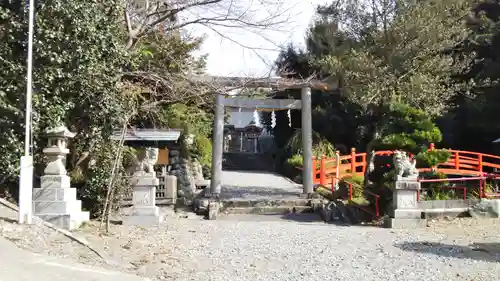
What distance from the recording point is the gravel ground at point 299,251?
7.33m

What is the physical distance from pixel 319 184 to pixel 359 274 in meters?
12.8

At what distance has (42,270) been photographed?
6.14 m

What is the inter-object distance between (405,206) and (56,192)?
25.5ft

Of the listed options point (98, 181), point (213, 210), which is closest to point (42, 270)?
point (98, 181)

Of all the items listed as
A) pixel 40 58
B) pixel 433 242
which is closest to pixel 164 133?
pixel 40 58

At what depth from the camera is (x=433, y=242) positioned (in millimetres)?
9758

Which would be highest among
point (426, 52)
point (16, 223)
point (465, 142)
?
point (426, 52)

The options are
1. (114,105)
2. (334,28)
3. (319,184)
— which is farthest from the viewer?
(319,184)

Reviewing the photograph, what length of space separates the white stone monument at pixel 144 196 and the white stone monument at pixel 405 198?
561 cm

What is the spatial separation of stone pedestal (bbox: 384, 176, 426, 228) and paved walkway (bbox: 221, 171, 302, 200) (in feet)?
20.6

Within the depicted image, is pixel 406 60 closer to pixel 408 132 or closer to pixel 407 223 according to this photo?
pixel 408 132

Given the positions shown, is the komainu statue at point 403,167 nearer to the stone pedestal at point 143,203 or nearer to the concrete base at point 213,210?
the concrete base at point 213,210

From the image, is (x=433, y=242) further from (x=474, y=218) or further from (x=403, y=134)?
(x=403, y=134)

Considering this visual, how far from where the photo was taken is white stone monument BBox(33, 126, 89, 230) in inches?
378
